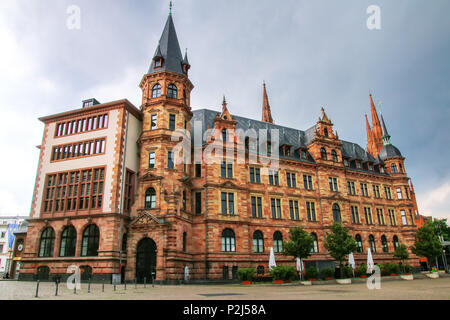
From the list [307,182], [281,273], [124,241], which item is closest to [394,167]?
[307,182]

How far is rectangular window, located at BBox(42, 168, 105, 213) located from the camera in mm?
36281

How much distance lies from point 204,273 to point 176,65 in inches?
1055

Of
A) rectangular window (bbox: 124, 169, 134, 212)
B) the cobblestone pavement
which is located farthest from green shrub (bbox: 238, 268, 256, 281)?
rectangular window (bbox: 124, 169, 134, 212)

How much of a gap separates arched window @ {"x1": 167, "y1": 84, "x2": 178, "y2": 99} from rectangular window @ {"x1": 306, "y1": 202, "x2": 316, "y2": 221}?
970 inches

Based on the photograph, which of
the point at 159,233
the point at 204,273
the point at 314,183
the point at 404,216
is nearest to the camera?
the point at 159,233

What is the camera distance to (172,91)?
40719 millimetres

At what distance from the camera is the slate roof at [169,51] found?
4150cm

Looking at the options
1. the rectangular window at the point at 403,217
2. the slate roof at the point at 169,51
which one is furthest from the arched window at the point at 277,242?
the rectangular window at the point at 403,217

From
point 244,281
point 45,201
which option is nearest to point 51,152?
point 45,201

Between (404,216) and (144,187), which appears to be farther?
(404,216)

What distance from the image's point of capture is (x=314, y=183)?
47.8m

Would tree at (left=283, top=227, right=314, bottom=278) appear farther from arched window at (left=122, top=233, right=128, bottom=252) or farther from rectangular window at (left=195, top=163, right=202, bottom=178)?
arched window at (left=122, top=233, right=128, bottom=252)

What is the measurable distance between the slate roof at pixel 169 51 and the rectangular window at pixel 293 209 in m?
24.1
